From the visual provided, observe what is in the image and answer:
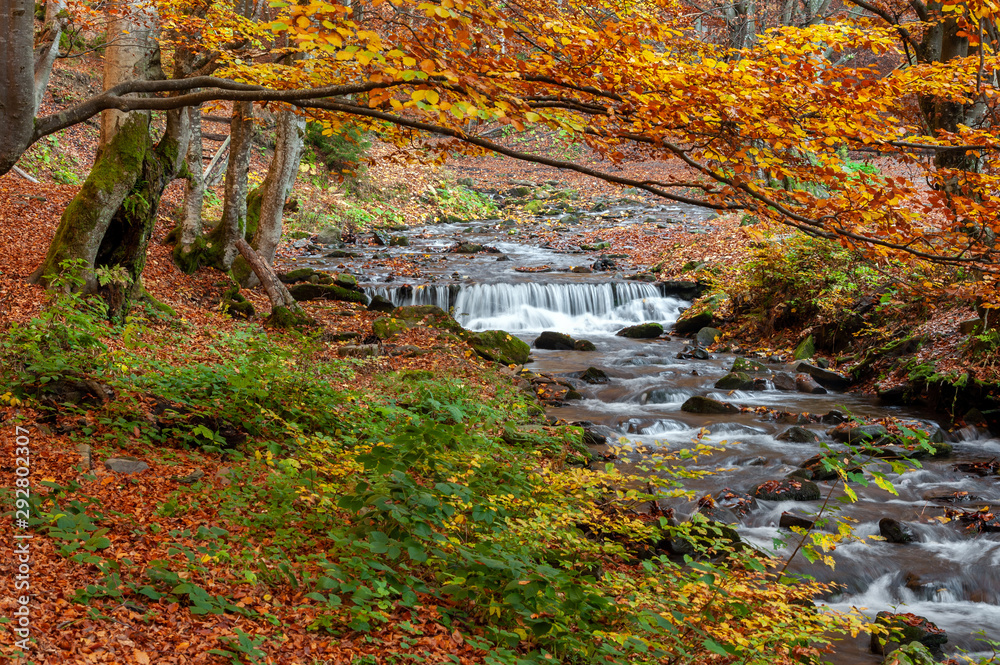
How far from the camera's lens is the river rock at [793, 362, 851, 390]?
11.7 meters

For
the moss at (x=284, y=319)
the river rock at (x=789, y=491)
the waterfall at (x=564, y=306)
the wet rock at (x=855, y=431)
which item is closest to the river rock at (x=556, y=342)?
the waterfall at (x=564, y=306)

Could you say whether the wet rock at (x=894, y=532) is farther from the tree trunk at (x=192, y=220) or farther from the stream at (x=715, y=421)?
the tree trunk at (x=192, y=220)

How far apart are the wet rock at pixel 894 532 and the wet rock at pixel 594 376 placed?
18.0 feet

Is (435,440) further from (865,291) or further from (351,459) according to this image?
(865,291)

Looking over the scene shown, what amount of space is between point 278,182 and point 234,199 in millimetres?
886

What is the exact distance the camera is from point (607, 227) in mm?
25906

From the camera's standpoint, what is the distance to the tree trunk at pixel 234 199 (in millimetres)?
11602

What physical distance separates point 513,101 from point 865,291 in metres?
11.7

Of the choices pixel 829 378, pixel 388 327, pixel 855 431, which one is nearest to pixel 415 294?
pixel 388 327

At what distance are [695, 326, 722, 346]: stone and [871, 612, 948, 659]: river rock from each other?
9.69 m

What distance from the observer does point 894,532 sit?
686 centimetres

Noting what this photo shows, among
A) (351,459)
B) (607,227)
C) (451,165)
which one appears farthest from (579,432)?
(451,165)

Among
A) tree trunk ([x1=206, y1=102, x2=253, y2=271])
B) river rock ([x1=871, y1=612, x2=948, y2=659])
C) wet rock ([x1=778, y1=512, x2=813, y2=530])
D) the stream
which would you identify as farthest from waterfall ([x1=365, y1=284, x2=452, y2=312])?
river rock ([x1=871, y1=612, x2=948, y2=659])

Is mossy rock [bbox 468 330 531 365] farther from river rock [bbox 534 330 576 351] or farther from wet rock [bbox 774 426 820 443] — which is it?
Result: wet rock [bbox 774 426 820 443]
